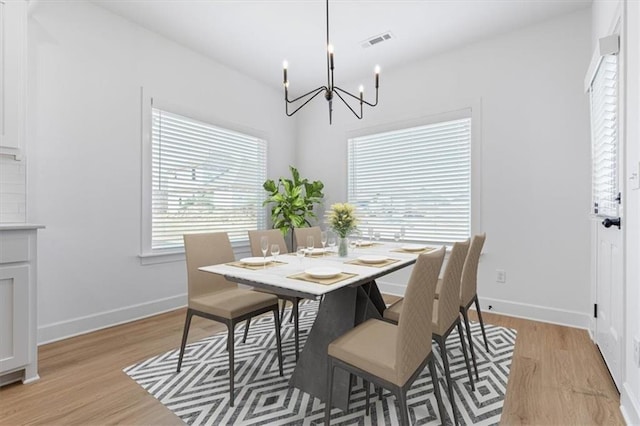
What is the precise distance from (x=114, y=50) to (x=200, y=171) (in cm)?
147

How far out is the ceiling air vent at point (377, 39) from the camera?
354cm

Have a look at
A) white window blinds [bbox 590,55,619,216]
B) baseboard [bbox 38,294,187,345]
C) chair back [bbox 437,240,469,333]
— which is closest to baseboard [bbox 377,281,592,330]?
white window blinds [bbox 590,55,619,216]

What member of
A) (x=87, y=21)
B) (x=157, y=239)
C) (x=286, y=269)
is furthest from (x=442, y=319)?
(x=87, y=21)

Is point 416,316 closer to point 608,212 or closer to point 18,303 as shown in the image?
point 608,212

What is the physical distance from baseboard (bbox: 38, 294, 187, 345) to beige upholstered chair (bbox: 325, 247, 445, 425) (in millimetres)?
2619

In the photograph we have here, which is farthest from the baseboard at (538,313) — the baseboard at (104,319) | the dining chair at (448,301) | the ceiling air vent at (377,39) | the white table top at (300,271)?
the baseboard at (104,319)

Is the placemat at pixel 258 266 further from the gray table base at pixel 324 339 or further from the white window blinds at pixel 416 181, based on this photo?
the white window blinds at pixel 416 181

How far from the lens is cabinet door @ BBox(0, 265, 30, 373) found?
2.04 m

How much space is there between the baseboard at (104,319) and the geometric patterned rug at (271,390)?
0.92 meters

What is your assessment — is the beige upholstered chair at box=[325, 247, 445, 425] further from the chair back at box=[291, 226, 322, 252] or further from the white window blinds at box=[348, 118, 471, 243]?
the white window blinds at box=[348, 118, 471, 243]

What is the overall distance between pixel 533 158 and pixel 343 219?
2282 mm

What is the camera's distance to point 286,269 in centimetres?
204

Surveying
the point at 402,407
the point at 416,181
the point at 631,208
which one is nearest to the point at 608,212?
the point at 631,208

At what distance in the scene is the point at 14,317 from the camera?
2.07 m
